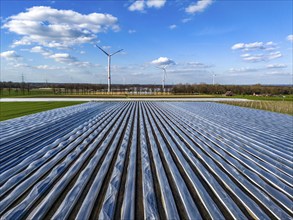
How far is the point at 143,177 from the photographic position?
477 centimetres

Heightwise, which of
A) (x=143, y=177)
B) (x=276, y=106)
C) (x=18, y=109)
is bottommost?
(x=18, y=109)

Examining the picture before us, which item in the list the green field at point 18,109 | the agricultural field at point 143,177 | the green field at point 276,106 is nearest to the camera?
the agricultural field at point 143,177

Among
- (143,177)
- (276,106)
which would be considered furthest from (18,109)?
(276,106)

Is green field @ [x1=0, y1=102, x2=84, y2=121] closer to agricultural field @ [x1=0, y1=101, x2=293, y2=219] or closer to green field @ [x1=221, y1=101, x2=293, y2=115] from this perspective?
agricultural field @ [x1=0, y1=101, x2=293, y2=219]

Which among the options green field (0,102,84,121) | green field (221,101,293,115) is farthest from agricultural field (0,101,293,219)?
green field (221,101,293,115)

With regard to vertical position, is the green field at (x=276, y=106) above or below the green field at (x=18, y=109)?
above

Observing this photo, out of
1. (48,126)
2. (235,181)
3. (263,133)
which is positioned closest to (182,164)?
(235,181)

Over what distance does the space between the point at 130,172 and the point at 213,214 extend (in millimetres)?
2232

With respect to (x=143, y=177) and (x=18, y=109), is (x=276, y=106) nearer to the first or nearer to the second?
(x=143, y=177)

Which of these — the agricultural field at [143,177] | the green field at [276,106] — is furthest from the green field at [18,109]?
the green field at [276,106]

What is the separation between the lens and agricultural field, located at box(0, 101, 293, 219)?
3.52 metres

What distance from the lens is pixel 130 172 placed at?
4.99 metres

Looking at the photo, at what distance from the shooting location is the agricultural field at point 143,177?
352 centimetres

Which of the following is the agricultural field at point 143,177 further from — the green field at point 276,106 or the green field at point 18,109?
the green field at point 276,106
